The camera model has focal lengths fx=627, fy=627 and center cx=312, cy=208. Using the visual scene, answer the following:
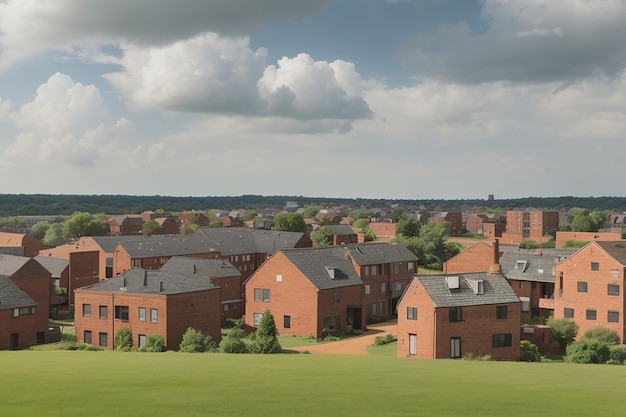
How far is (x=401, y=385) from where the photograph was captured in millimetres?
25391

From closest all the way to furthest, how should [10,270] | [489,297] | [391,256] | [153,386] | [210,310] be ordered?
[153,386]
[489,297]
[210,310]
[10,270]
[391,256]

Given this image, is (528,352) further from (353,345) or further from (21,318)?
(21,318)

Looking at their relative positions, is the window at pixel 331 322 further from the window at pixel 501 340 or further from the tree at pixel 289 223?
the tree at pixel 289 223

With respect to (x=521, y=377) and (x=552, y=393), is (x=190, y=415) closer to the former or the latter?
(x=552, y=393)

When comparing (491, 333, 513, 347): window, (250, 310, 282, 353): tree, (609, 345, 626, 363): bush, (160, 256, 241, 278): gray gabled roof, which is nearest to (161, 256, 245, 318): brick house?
(160, 256, 241, 278): gray gabled roof

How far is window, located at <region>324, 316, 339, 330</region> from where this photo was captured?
2446 inches

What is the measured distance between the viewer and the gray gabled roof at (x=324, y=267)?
2498 inches

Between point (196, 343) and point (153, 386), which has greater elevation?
point (153, 386)

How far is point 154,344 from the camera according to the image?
47500mm

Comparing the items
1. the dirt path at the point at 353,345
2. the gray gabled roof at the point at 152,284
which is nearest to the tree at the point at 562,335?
the dirt path at the point at 353,345

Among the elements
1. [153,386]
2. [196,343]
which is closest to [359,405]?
[153,386]

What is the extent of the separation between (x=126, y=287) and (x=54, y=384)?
101 feet

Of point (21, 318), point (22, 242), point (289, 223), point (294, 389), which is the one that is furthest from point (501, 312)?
point (289, 223)

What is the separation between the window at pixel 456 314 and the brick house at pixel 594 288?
64.4 ft
